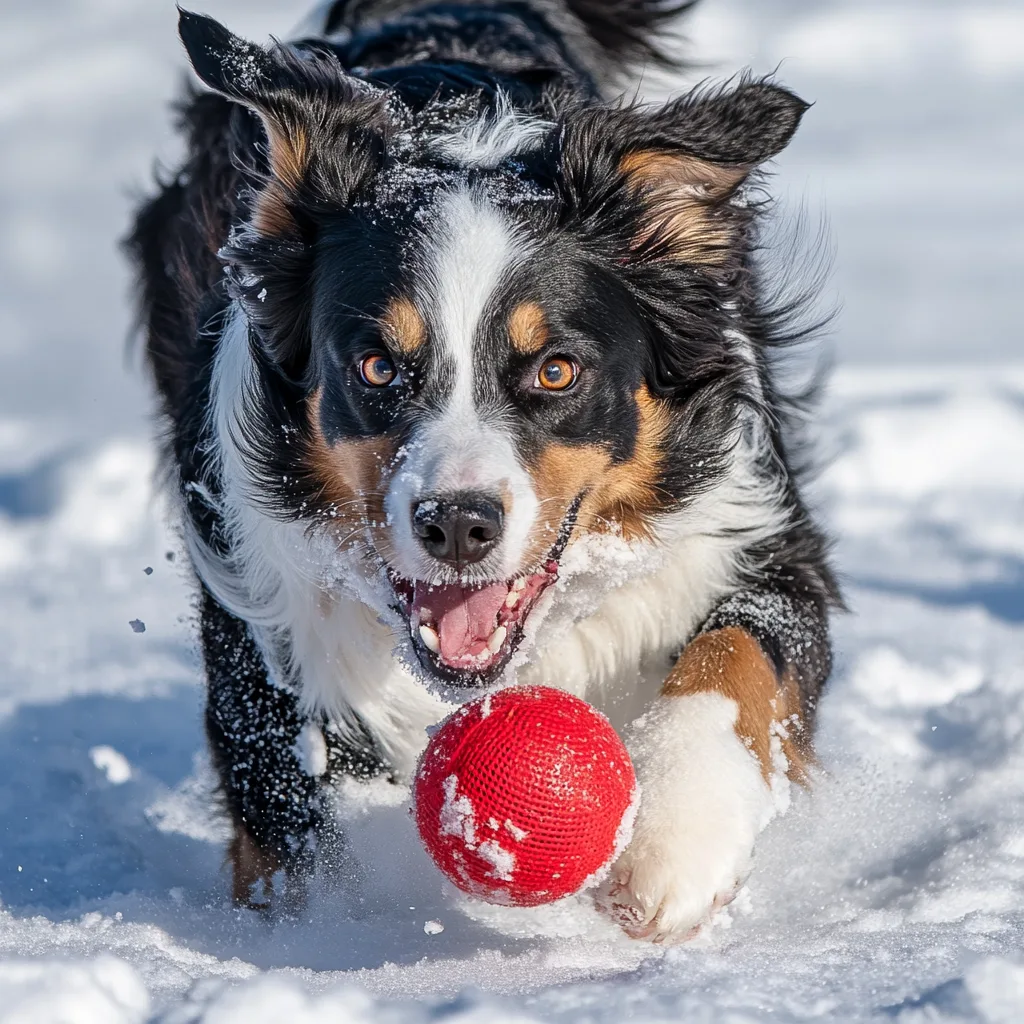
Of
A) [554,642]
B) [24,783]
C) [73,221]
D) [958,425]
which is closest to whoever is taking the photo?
[554,642]

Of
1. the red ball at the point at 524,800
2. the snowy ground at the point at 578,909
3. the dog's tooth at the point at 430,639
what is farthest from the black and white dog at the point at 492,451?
the snowy ground at the point at 578,909

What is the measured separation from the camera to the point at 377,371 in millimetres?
2939

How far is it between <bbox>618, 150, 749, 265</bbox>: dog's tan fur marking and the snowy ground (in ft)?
3.92

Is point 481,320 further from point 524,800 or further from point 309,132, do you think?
point 524,800

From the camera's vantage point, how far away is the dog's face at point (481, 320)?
2.84 meters

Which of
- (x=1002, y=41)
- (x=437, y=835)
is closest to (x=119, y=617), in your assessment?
(x=437, y=835)

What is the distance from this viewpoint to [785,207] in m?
3.48

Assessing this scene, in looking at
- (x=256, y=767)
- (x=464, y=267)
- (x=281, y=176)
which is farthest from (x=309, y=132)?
(x=256, y=767)

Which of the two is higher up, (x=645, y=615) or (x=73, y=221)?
(x=645, y=615)

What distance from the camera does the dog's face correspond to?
2.84 meters

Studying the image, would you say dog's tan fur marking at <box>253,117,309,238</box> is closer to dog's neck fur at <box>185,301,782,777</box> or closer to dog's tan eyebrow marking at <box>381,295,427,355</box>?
dog's neck fur at <box>185,301,782,777</box>

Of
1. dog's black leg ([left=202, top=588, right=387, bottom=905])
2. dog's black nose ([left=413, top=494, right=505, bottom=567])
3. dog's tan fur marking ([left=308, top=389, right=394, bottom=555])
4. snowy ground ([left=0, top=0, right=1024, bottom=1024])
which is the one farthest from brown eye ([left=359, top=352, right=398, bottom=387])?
snowy ground ([left=0, top=0, right=1024, bottom=1024])

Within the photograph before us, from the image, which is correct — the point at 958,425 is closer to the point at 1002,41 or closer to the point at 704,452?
the point at 704,452

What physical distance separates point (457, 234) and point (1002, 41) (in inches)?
480
